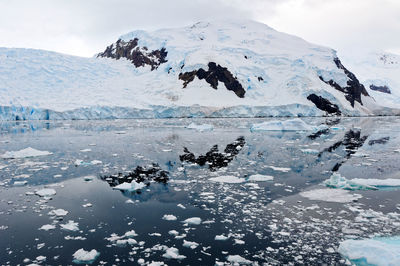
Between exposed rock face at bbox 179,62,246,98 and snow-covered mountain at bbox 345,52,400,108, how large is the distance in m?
31.9

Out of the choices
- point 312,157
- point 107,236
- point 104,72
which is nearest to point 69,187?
point 107,236

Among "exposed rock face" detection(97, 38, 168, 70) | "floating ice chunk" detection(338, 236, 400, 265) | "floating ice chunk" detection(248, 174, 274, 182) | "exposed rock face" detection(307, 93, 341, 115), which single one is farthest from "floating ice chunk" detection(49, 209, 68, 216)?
"exposed rock face" detection(97, 38, 168, 70)

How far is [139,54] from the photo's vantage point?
60.0 m

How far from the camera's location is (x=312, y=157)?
37.4 feet

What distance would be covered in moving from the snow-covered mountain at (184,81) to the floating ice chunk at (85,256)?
34.1m

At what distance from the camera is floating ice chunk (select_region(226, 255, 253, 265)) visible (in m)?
3.95

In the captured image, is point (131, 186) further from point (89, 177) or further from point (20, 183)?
point (20, 183)

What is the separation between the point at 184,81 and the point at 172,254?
46.0 meters

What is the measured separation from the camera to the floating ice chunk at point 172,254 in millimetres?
4121

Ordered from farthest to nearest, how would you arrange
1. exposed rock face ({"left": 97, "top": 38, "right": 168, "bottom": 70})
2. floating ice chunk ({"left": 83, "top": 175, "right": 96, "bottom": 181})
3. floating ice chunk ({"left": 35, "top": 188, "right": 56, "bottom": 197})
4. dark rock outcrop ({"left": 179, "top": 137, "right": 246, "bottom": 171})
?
exposed rock face ({"left": 97, "top": 38, "right": 168, "bottom": 70}) < dark rock outcrop ({"left": 179, "top": 137, "right": 246, "bottom": 171}) < floating ice chunk ({"left": 83, "top": 175, "right": 96, "bottom": 181}) < floating ice chunk ({"left": 35, "top": 188, "right": 56, "bottom": 197})

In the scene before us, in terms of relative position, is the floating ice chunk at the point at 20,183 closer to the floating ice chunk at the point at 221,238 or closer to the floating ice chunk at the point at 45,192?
the floating ice chunk at the point at 45,192

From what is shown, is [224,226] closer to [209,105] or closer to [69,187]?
[69,187]

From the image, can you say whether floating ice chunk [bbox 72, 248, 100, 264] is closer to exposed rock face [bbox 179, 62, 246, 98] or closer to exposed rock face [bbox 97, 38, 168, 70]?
exposed rock face [bbox 179, 62, 246, 98]

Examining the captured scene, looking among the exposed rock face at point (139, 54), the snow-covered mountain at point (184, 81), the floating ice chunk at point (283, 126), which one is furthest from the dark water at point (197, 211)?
the exposed rock face at point (139, 54)
